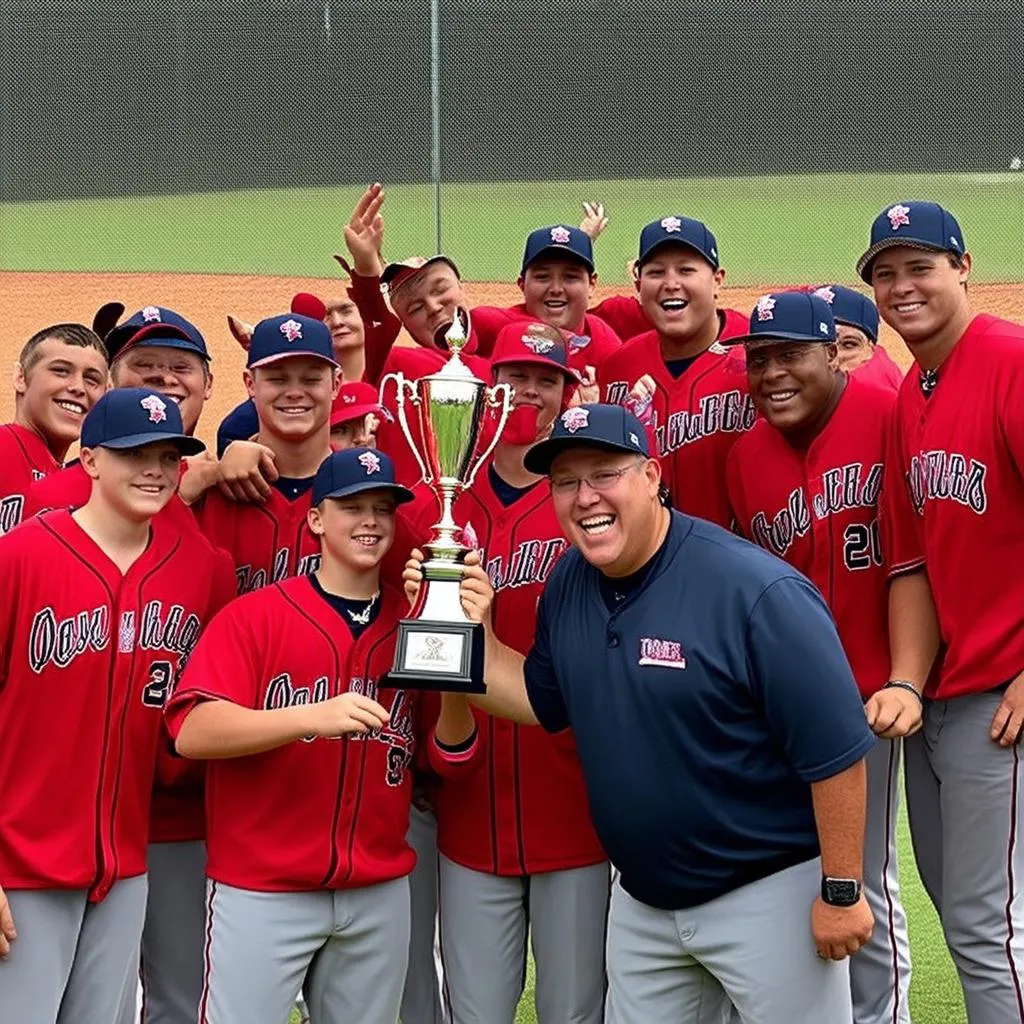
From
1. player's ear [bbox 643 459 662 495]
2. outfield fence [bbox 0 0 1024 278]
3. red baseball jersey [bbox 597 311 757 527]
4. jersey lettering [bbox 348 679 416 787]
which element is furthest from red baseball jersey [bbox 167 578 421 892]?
outfield fence [bbox 0 0 1024 278]

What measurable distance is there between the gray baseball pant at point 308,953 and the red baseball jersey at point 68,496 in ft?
2.92

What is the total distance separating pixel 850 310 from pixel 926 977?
2105 millimetres

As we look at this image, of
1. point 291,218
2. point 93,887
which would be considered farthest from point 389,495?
point 291,218

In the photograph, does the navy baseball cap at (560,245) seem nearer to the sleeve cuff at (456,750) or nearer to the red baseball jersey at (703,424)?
the red baseball jersey at (703,424)

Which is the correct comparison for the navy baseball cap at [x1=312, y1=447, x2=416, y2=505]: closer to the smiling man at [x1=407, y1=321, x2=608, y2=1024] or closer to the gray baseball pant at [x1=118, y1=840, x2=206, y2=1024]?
the smiling man at [x1=407, y1=321, x2=608, y2=1024]

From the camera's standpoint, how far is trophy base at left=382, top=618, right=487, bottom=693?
137 inches

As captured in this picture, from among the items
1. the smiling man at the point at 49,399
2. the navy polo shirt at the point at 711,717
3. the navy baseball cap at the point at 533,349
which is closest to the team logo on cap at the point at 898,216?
the navy baseball cap at the point at 533,349

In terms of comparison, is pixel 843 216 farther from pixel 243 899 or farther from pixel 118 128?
pixel 243 899

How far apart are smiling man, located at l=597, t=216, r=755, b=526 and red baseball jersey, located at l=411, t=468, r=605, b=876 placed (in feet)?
1.94

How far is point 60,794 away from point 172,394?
1288 millimetres

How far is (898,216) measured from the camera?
12.8 feet

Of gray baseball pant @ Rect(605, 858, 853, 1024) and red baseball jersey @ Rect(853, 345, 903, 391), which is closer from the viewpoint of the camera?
gray baseball pant @ Rect(605, 858, 853, 1024)

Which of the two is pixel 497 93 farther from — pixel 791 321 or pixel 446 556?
pixel 446 556

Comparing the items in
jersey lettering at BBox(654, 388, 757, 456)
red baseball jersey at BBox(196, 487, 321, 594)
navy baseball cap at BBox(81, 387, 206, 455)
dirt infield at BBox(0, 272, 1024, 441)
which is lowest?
red baseball jersey at BBox(196, 487, 321, 594)
